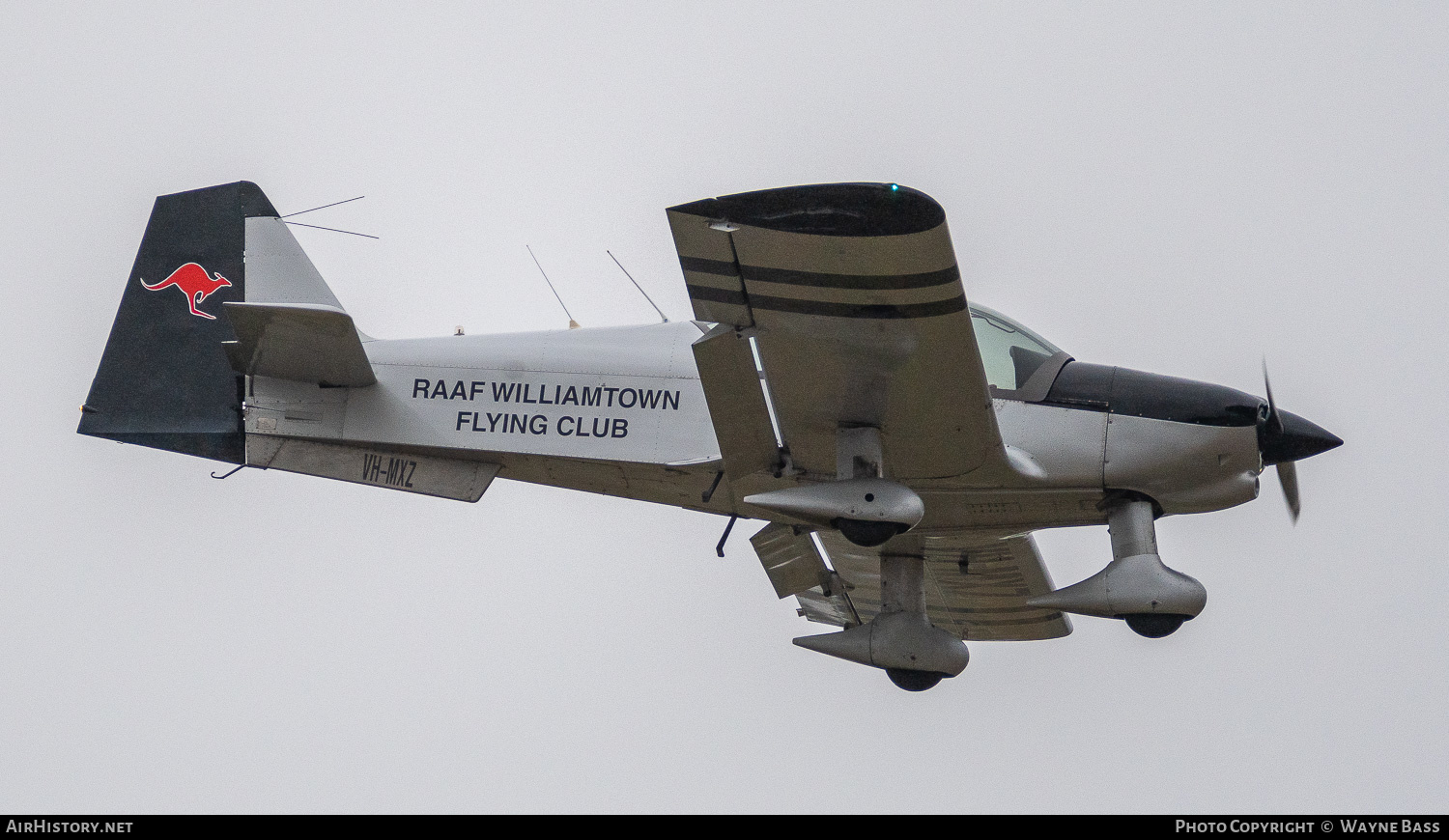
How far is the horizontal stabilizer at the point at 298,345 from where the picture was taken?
10.4 metres

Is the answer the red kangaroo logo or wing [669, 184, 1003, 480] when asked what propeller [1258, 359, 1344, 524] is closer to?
wing [669, 184, 1003, 480]

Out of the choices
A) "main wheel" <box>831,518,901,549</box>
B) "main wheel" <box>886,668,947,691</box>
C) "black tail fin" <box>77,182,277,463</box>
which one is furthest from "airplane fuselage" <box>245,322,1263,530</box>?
"main wheel" <box>886,668,947,691</box>

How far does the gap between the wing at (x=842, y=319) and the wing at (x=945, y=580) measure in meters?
1.95

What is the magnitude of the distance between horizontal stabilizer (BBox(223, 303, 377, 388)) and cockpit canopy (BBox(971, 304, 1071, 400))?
4.40 m

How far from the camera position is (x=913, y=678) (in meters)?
11.3

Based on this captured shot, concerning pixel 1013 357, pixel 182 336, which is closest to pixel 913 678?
pixel 1013 357

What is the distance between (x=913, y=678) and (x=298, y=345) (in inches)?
203

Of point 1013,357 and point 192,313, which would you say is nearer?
point 1013,357

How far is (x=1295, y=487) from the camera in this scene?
1065 cm

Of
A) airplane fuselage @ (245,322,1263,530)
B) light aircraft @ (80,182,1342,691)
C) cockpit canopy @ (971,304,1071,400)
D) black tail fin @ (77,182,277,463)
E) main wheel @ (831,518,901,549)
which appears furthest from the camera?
black tail fin @ (77,182,277,463)

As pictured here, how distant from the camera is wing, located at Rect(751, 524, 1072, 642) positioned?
38.5ft

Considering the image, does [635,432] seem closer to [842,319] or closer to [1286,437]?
[842,319]
